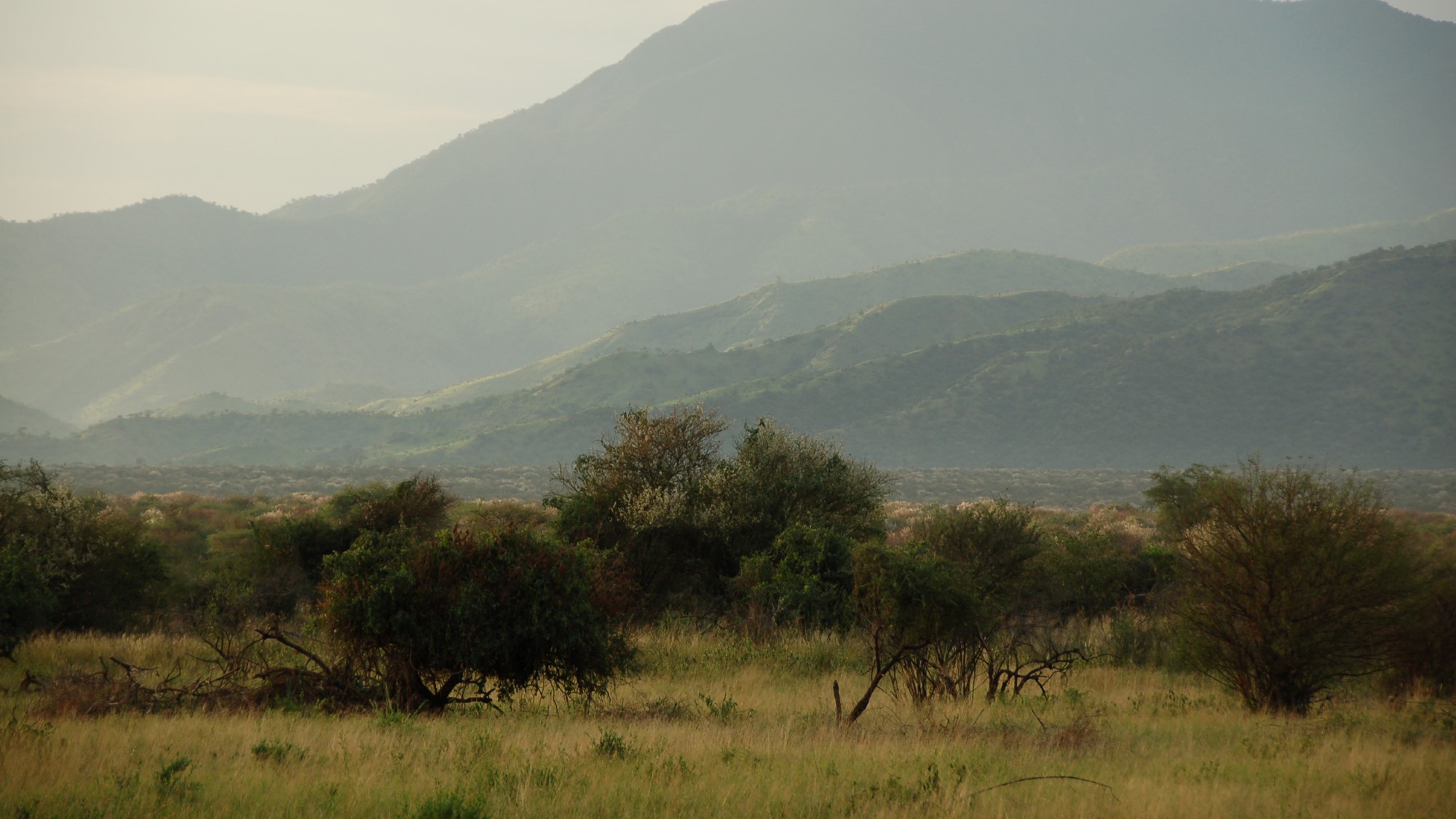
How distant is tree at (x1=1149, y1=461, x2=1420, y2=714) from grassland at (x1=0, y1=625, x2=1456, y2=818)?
62 centimetres

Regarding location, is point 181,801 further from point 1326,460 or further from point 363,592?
point 1326,460

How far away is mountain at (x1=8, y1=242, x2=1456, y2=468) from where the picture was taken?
5384 inches

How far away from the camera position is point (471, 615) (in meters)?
11.7

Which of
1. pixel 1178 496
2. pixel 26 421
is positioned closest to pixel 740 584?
pixel 1178 496

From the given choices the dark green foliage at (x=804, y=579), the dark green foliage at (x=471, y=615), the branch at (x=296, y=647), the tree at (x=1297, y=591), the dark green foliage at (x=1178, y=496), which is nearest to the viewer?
the branch at (x=296, y=647)

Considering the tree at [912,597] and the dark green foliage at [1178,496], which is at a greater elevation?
the tree at [912,597]

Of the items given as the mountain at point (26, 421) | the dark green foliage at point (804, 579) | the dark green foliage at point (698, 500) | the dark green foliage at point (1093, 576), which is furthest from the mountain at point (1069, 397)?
the dark green foliage at point (804, 579)

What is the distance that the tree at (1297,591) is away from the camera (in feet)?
43.8

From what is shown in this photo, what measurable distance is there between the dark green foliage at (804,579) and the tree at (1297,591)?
6.09m

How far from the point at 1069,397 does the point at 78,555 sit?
14443 cm

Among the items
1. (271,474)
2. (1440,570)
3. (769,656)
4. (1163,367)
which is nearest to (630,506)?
(769,656)

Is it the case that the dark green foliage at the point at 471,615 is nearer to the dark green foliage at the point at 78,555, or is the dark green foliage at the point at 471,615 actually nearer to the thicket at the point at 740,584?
the thicket at the point at 740,584

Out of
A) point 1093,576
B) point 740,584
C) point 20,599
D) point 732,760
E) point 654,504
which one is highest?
point 654,504

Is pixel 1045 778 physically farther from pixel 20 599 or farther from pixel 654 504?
pixel 20 599
